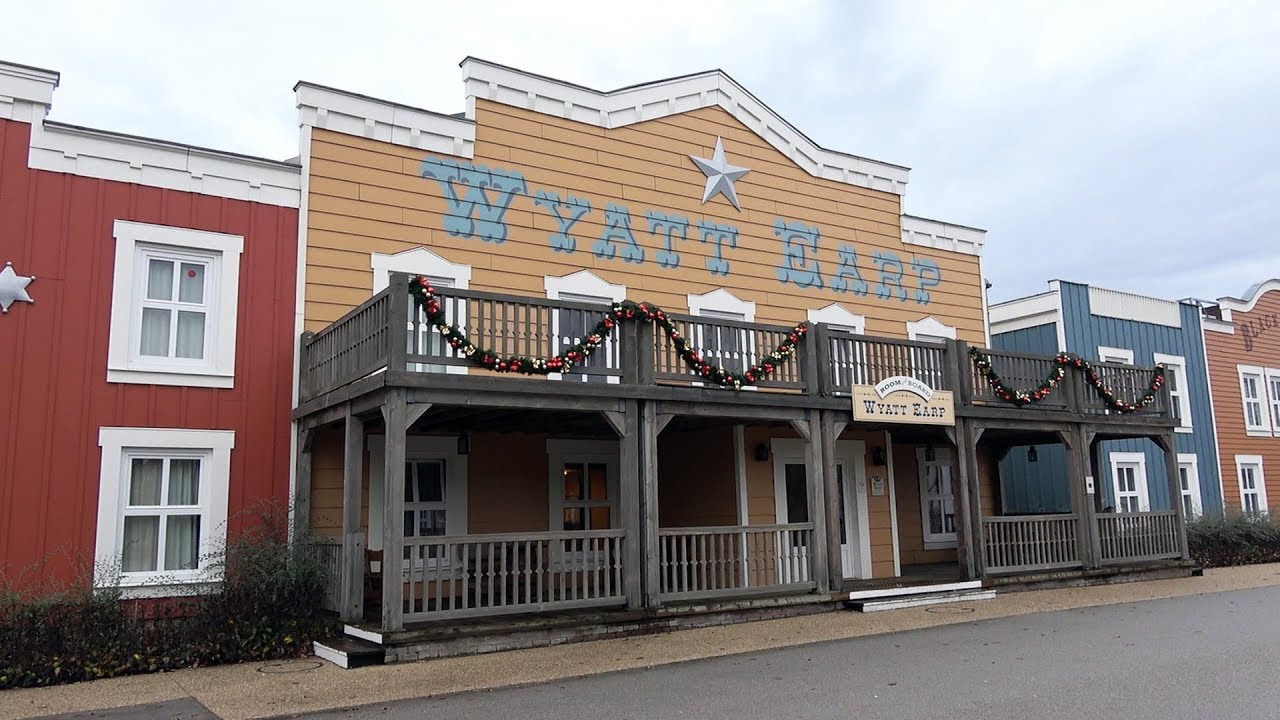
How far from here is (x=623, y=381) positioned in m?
11.5

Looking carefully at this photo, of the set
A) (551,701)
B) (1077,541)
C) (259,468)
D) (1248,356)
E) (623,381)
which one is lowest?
(551,701)

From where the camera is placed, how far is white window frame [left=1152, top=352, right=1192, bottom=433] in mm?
22781

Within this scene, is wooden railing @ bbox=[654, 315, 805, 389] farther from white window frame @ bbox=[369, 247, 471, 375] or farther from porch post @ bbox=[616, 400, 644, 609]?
white window frame @ bbox=[369, 247, 471, 375]

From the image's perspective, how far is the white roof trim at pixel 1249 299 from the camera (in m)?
24.8

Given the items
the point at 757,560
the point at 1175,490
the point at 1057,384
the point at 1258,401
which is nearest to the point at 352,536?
the point at 757,560

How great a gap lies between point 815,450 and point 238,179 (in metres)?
7.92

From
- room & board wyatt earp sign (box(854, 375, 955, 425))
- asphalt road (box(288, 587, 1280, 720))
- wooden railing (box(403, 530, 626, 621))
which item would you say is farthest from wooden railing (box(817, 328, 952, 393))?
wooden railing (box(403, 530, 626, 621))

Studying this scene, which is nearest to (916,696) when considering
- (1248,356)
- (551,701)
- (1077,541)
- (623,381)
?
A: (551,701)

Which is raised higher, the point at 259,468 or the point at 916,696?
the point at 259,468

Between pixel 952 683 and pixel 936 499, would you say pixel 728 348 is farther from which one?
pixel 936 499

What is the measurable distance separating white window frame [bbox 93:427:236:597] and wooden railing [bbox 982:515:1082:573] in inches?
402

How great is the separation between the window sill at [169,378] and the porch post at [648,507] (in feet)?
15.5

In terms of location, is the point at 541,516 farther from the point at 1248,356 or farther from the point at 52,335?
the point at 1248,356

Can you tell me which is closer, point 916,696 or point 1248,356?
point 916,696
